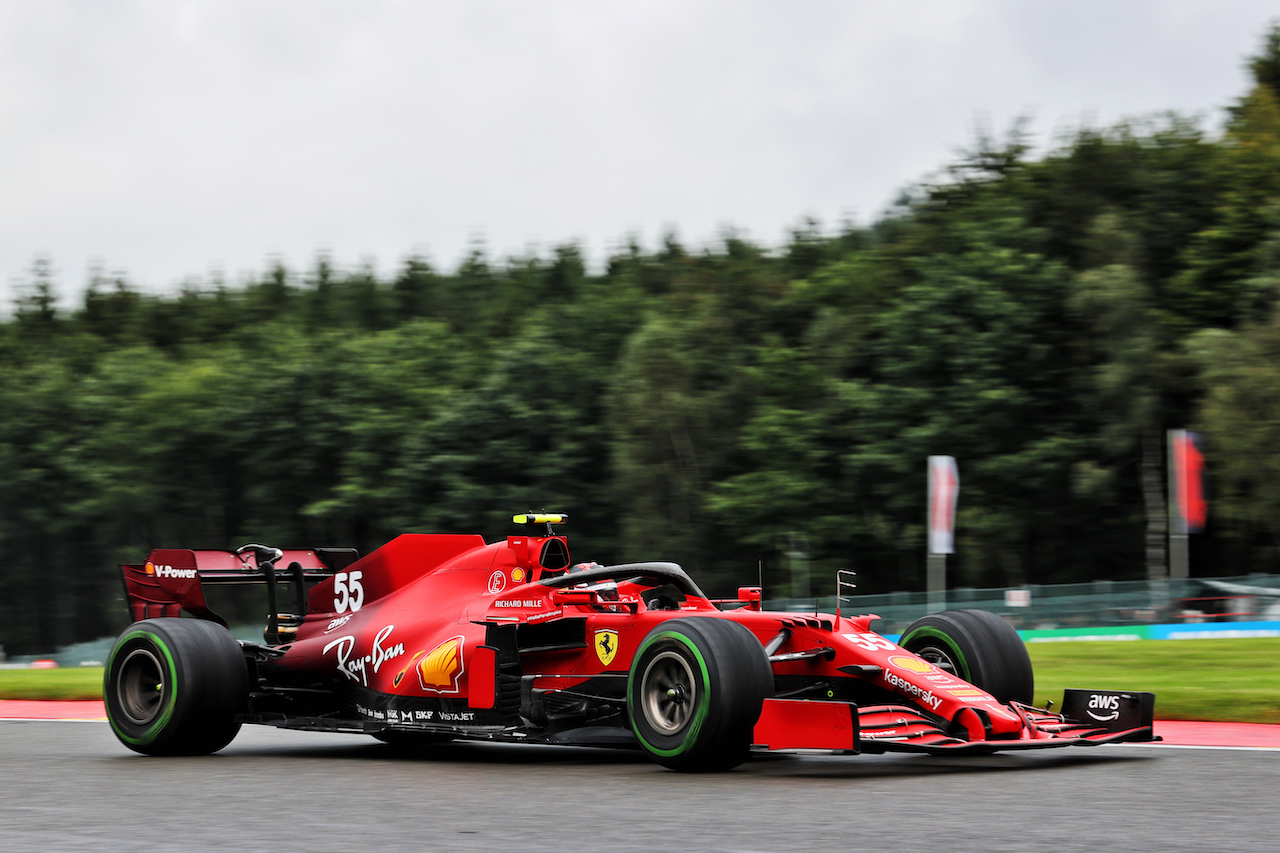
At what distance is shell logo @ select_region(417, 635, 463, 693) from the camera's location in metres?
10.6

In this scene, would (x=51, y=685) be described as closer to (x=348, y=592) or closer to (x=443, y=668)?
(x=348, y=592)

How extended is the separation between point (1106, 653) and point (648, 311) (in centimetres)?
4310

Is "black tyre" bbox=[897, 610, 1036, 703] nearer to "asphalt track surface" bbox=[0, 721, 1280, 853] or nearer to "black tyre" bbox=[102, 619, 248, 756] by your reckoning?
"asphalt track surface" bbox=[0, 721, 1280, 853]

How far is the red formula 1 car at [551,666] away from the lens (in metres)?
8.89

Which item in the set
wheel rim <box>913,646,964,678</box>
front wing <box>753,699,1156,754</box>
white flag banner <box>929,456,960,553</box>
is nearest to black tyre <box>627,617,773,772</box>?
front wing <box>753,699,1156,754</box>

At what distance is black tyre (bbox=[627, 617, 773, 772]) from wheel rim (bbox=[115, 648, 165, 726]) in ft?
14.1

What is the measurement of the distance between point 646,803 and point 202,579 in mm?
5797

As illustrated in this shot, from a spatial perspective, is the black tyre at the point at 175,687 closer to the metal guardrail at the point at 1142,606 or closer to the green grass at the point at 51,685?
the green grass at the point at 51,685

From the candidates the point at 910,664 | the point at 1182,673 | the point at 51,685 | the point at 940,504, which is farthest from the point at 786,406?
the point at 910,664

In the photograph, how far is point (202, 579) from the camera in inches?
485

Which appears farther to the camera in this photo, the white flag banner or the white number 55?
the white flag banner

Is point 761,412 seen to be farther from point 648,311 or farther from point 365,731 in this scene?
point 365,731

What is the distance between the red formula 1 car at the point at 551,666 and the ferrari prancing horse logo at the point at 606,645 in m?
0.01

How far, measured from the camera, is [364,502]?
57750 millimetres
